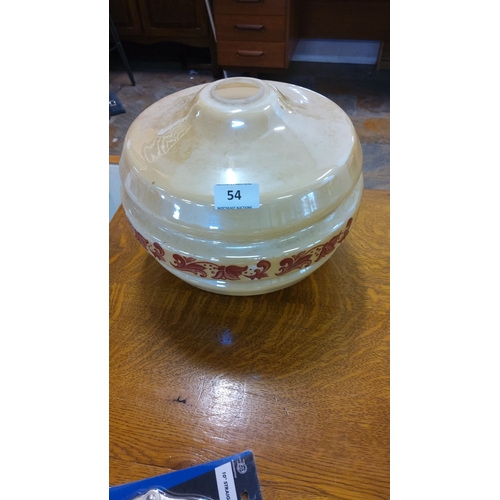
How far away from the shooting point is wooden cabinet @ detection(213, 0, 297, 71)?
1.69 meters

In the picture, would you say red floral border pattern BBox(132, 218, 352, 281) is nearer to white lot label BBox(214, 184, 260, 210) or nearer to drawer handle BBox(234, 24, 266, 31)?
white lot label BBox(214, 184, 260, 210)

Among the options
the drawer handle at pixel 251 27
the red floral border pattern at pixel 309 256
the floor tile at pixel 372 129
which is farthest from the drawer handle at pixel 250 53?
the red floral border pattern at pixel 309 256

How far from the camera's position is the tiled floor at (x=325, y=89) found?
1677 millimetres

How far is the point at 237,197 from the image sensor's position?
0.43m

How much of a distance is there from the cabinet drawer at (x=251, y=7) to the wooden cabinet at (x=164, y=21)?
242 mm

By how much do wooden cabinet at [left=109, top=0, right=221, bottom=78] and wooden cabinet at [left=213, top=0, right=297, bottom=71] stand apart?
0.21m

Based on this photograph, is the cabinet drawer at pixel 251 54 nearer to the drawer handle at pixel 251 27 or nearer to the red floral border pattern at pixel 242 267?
the drawer handle at pixel 251 27

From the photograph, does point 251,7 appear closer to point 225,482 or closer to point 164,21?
point 164,21

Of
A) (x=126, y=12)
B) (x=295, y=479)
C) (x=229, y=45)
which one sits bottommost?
(x=295, y=479)

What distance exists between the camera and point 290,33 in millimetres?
1853

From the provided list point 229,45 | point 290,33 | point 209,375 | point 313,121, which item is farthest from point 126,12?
point 209,375

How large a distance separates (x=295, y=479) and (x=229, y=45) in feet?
6.06

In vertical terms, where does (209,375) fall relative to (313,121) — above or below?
below

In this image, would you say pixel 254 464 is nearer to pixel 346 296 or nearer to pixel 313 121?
pixel 346 296
